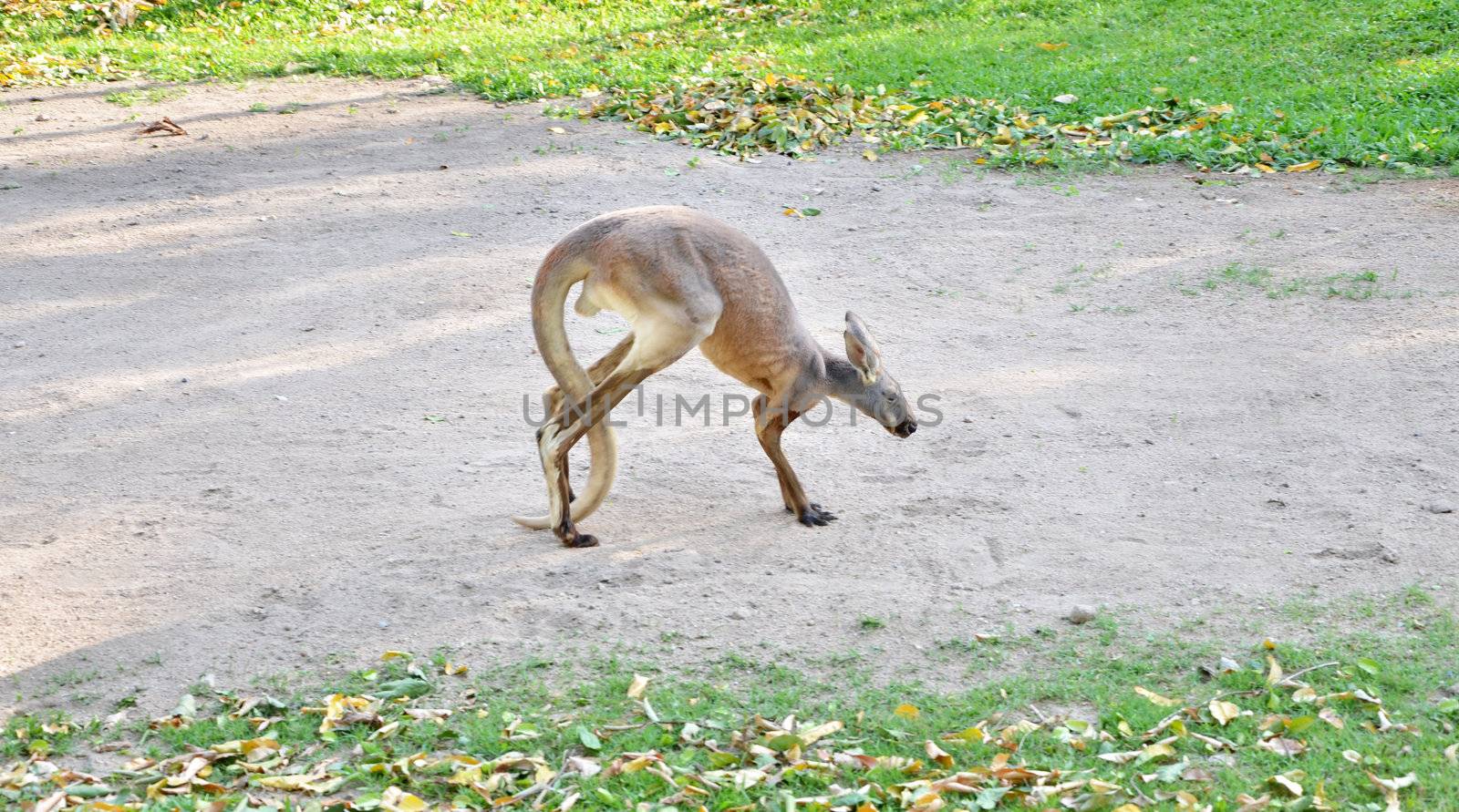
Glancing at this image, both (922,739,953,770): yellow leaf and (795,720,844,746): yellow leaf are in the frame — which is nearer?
(922,739,953,770): yellow leaf

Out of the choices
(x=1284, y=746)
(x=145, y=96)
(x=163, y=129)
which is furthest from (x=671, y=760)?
(x=145, y=96)

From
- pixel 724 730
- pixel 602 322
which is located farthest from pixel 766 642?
pixel 602 322

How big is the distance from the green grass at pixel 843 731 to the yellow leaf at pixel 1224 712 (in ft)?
0.05

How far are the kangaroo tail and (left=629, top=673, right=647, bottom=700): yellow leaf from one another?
1.11 meters

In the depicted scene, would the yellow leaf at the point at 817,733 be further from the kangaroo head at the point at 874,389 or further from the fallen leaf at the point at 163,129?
the fallen leaf at the point at 163,129

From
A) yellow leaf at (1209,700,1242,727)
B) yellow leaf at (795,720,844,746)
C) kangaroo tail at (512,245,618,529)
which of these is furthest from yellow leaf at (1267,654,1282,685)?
kangaroo tail at (512,245,618,529)

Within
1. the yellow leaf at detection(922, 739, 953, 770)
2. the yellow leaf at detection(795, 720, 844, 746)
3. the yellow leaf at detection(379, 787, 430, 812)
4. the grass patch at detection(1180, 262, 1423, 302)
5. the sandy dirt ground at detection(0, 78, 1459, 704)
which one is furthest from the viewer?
the grass patch at detection(1180, 262, 1423, 302)

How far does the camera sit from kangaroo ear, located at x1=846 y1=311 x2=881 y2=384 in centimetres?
571

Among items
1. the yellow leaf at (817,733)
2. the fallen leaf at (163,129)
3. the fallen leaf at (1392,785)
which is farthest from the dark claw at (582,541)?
the fallen leaf at (163,129)

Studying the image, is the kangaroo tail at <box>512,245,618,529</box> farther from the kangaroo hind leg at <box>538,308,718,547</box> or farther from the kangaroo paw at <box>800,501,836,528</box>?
the kangaroo paw at <box>800,501,836,528</box>

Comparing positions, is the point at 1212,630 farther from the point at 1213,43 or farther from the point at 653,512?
the point at 1213,43

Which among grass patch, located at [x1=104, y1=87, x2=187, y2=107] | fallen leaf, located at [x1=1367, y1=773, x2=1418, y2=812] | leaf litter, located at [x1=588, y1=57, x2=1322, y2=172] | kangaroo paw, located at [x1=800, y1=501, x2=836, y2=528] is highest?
grass patch, located at [x1=104, y1=87, x2=187, y2=107]

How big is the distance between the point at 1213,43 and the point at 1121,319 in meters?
6.49

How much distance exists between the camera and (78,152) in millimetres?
10180
